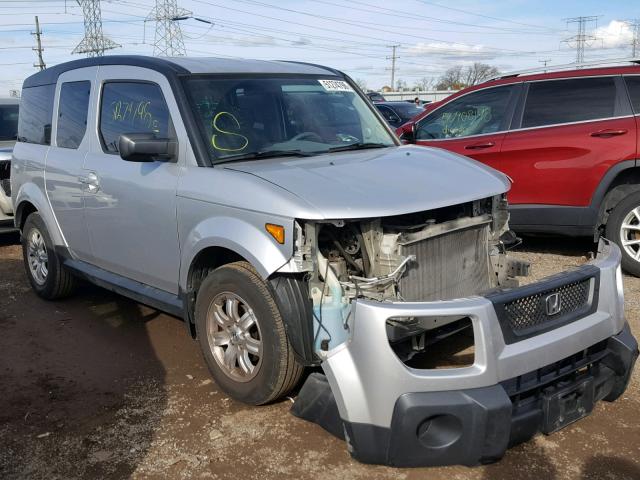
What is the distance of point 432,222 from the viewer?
3367 mm

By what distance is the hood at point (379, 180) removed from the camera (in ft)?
10.3

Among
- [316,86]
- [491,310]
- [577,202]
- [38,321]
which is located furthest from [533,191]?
[38,321]

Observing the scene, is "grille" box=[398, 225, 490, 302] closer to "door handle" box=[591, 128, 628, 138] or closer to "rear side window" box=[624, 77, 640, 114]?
"door handle" box=[591, 128, 628, 138]

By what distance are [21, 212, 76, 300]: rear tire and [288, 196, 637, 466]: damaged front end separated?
10.6ft

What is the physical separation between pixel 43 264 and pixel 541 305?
4579mm

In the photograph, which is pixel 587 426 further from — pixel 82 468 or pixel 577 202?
pixel 577 202

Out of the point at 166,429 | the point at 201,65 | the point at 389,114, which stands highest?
the point at 201,65

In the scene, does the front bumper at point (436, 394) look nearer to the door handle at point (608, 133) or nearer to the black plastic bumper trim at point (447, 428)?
the black plastic bumper trim at point (447, 428)

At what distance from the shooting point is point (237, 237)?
11.2ft

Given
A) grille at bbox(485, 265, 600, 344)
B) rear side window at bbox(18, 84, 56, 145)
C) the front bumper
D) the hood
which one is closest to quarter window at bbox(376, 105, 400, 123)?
rear side window at bbox(18, 84, 56, 145)

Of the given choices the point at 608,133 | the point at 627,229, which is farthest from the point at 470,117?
the point at 627,229

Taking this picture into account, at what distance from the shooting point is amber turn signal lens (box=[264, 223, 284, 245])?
320 centimetres

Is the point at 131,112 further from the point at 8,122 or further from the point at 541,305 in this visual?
the point at 8,122

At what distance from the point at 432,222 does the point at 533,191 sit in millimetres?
3364
